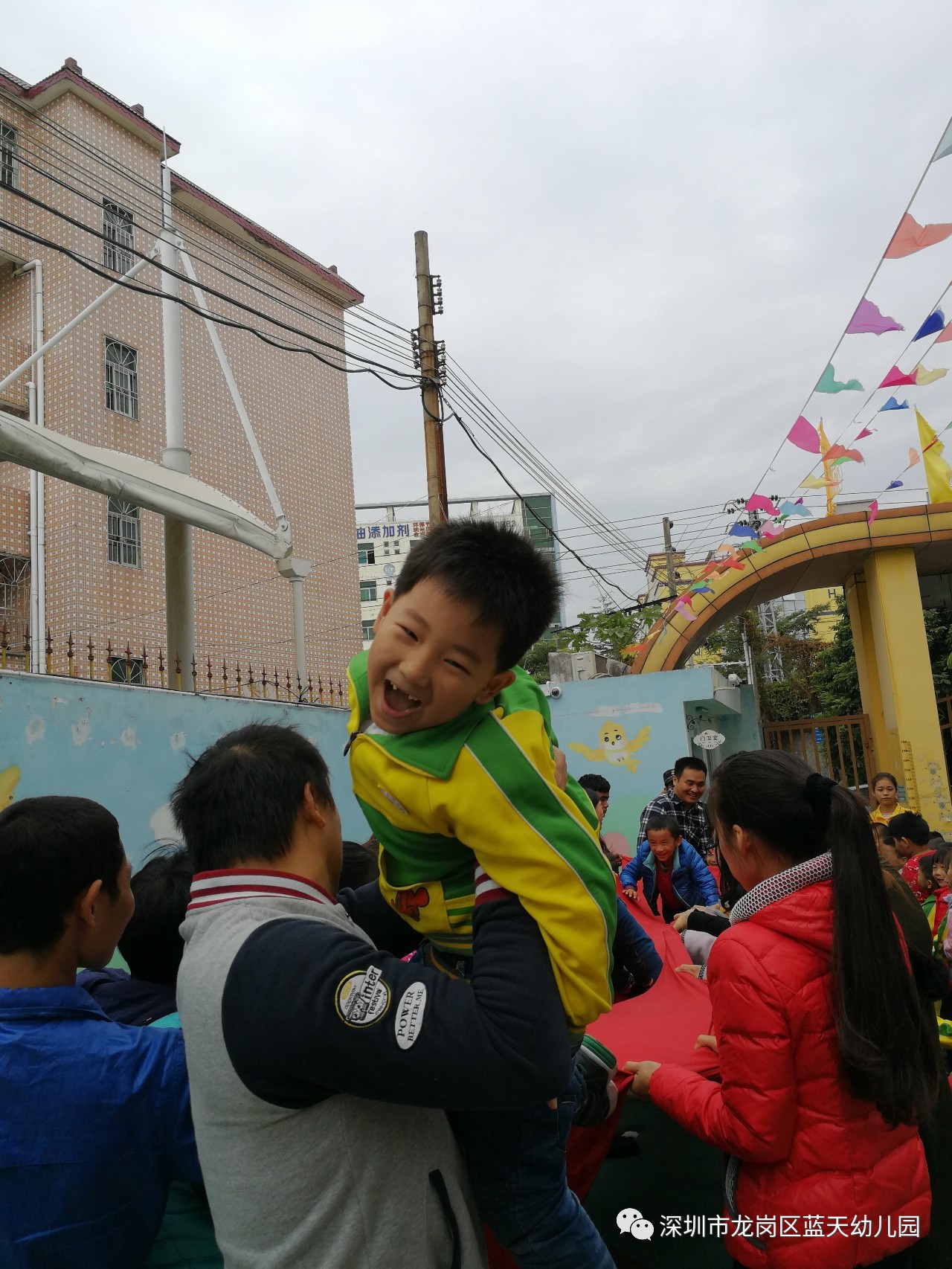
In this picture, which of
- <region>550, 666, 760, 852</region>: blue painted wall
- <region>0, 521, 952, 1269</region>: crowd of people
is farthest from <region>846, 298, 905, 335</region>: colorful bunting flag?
<region>0, 521, 952, 1269</region>: crowd of people

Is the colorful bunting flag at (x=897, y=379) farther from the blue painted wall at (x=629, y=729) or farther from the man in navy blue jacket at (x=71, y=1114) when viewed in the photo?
the man in navy blue jacket at (x=71, y=1114)

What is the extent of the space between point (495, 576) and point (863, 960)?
3.47 feet

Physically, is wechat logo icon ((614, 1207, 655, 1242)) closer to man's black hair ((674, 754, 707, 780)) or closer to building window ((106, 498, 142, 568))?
man's black hair ((674, 754, 707, 780))

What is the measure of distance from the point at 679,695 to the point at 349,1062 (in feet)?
35.8

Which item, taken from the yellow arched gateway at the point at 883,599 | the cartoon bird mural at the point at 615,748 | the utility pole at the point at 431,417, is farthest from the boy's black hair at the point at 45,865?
the yellow arched gateway at the point at 883,599

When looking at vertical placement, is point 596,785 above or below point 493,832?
below

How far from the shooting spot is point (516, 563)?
146 centimetres

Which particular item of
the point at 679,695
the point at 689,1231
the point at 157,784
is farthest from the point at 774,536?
the point at 689,1231

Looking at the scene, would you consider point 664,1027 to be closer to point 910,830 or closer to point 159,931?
point 159,931

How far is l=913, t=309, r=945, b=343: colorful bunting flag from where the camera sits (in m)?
6.76

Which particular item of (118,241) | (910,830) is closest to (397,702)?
(910,830)

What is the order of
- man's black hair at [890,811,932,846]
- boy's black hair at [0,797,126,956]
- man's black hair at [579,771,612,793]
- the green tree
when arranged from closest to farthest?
boy's black hair at [0,797,126,956] < man's black hair at [890,811,932,846] < man's black hair at [579,771,612,793] < the green tree

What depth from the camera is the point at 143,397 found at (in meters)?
13.6

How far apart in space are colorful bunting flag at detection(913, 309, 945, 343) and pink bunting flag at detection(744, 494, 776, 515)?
4.78 meters
